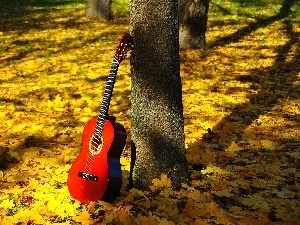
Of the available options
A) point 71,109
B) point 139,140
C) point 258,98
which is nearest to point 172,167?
point 139,140

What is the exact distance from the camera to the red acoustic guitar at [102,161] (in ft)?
12.3

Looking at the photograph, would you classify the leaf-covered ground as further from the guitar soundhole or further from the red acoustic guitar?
the guitar soundhole

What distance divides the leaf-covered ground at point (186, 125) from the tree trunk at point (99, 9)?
5.99ft

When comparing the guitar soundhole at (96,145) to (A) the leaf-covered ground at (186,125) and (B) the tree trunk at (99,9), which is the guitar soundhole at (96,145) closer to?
(A) the leaf-covered ground at (186,125)

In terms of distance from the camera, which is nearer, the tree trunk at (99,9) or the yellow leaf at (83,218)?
the yellow leaf at (83,218)

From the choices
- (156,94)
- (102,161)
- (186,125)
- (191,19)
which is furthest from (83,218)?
(191,19)

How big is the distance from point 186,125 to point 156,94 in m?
1.99

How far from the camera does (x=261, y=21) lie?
45.1ft

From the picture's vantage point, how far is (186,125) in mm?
5773

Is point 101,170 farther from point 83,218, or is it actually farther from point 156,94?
point 156,94

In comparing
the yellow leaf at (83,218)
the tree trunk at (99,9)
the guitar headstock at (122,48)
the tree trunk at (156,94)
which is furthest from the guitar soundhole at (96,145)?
the tree trunk at (99,9)

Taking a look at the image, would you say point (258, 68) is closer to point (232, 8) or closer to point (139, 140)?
point (139, 140)

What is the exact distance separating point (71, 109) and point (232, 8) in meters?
11.4

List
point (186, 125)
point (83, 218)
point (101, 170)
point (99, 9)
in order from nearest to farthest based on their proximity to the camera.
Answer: point (83, 218), point (101, 170), point (186, 125), point (99, 9)
